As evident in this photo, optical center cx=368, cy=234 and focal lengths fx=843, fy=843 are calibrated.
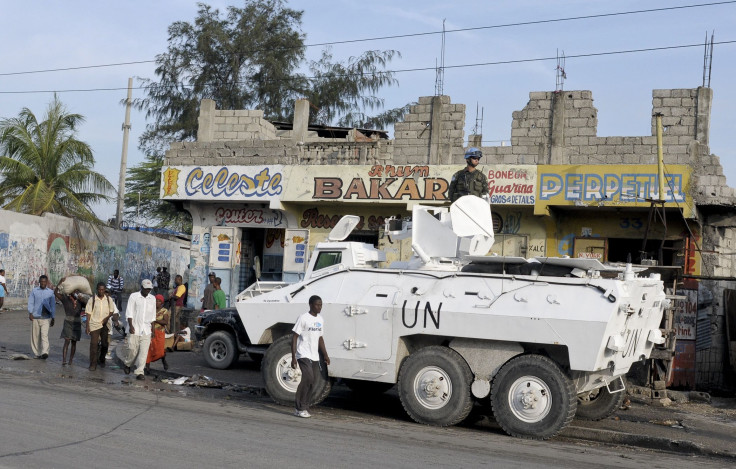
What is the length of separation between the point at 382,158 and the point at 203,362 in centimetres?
681

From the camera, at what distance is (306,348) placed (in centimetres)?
1073

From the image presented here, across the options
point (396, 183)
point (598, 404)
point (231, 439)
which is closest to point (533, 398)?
point (598, 404)

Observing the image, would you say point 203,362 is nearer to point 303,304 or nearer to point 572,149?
point 303,304

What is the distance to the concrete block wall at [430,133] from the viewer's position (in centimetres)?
1983

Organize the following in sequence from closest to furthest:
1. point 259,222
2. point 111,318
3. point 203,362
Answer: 1. point 111,318
2. point 203,362
3. point 259,222

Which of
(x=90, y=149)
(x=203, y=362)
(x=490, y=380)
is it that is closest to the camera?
(x=490, y=380)

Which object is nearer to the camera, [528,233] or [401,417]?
[401,417]

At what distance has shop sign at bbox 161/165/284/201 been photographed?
2105cm

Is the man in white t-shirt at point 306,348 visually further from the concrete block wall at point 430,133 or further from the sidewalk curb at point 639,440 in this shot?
the concrete block wall at point 430,133

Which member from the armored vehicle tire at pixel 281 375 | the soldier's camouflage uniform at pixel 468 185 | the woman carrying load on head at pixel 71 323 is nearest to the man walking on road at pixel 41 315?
the woman carrying load on head at pixel 71 323

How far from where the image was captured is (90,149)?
31.0m

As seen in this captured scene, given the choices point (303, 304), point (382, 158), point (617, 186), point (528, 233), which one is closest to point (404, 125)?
point (382, 158)

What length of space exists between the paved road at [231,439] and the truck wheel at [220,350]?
12.5 ft

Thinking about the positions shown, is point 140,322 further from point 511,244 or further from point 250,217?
point 511,244
